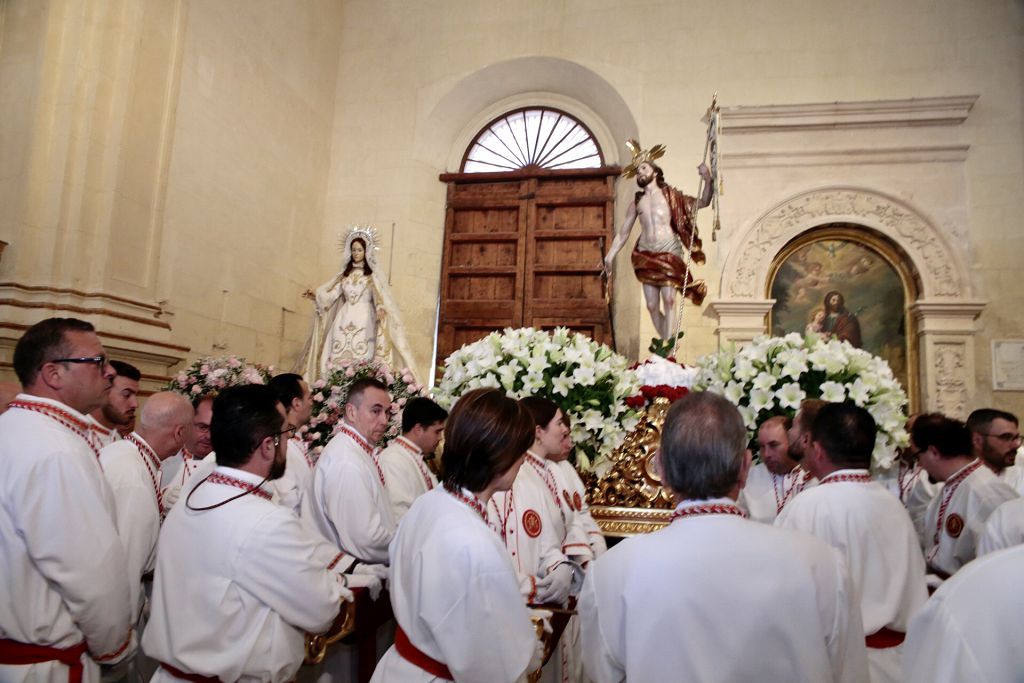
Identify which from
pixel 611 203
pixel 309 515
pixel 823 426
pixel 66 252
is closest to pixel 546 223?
pixel 611 203

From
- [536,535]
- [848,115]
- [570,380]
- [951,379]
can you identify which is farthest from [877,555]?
[848,115]

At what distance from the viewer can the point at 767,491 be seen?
4.11 metres

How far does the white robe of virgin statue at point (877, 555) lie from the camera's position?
2.49m

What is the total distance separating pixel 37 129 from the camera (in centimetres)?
684

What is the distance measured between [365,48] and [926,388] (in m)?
9.50

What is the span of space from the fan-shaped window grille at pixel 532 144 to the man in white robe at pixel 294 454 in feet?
25.3

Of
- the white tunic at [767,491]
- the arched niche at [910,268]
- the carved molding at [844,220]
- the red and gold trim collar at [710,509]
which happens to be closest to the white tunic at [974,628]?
the red and gold trim collar at [710,509]

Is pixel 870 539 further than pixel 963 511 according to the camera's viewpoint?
No

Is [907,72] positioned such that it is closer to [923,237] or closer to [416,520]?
[923,237]

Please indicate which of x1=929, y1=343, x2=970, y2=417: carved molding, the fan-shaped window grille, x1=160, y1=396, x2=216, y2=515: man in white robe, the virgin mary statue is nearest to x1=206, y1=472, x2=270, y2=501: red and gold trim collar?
x1=160, y1=396, x2=216, y2=515: man in white robe

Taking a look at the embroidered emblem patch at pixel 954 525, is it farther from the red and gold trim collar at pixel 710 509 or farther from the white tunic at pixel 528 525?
the red and gold trim collar at pixel 710 509

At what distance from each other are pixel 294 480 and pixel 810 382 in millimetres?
2936

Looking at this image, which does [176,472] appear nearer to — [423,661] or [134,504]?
[134,504]

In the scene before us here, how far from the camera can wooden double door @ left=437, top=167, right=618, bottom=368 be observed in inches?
436
